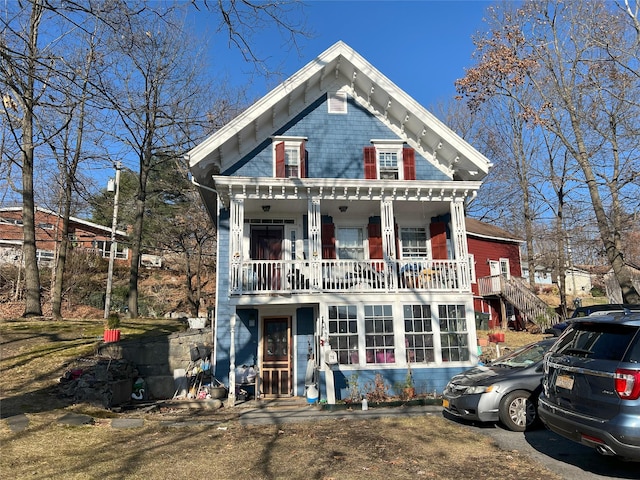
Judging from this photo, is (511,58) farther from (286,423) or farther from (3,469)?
(3,469)

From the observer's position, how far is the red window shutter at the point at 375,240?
13.8 meters

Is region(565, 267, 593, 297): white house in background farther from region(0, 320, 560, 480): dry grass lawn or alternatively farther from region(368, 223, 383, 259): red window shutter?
region(0, 320, 560, 480): dry grass lawn

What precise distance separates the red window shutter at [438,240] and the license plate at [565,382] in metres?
8.71

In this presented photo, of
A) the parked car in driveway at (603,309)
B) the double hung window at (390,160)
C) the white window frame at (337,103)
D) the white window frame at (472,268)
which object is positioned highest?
the white window frame at (337,103)

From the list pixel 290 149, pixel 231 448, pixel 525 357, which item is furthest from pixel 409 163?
pixel 231 448

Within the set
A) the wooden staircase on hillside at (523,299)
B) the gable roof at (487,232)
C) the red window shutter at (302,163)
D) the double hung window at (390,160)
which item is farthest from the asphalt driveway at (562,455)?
the gable roof at (487,232)

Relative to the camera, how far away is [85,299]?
24.6 meters

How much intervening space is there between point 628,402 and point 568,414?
0.77 metres

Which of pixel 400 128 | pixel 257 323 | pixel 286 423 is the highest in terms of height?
pixel 400 128

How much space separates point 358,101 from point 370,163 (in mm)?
2318

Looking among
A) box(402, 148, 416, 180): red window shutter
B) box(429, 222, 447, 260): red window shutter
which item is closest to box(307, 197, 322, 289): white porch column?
box(402, 148, 416, 180): red window shutter

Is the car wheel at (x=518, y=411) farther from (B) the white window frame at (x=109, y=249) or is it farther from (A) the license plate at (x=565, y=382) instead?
(B) the white window frame at (x=109, y=249)

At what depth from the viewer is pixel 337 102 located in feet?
47.1

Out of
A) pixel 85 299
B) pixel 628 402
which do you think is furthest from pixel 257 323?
pixel 85 299
